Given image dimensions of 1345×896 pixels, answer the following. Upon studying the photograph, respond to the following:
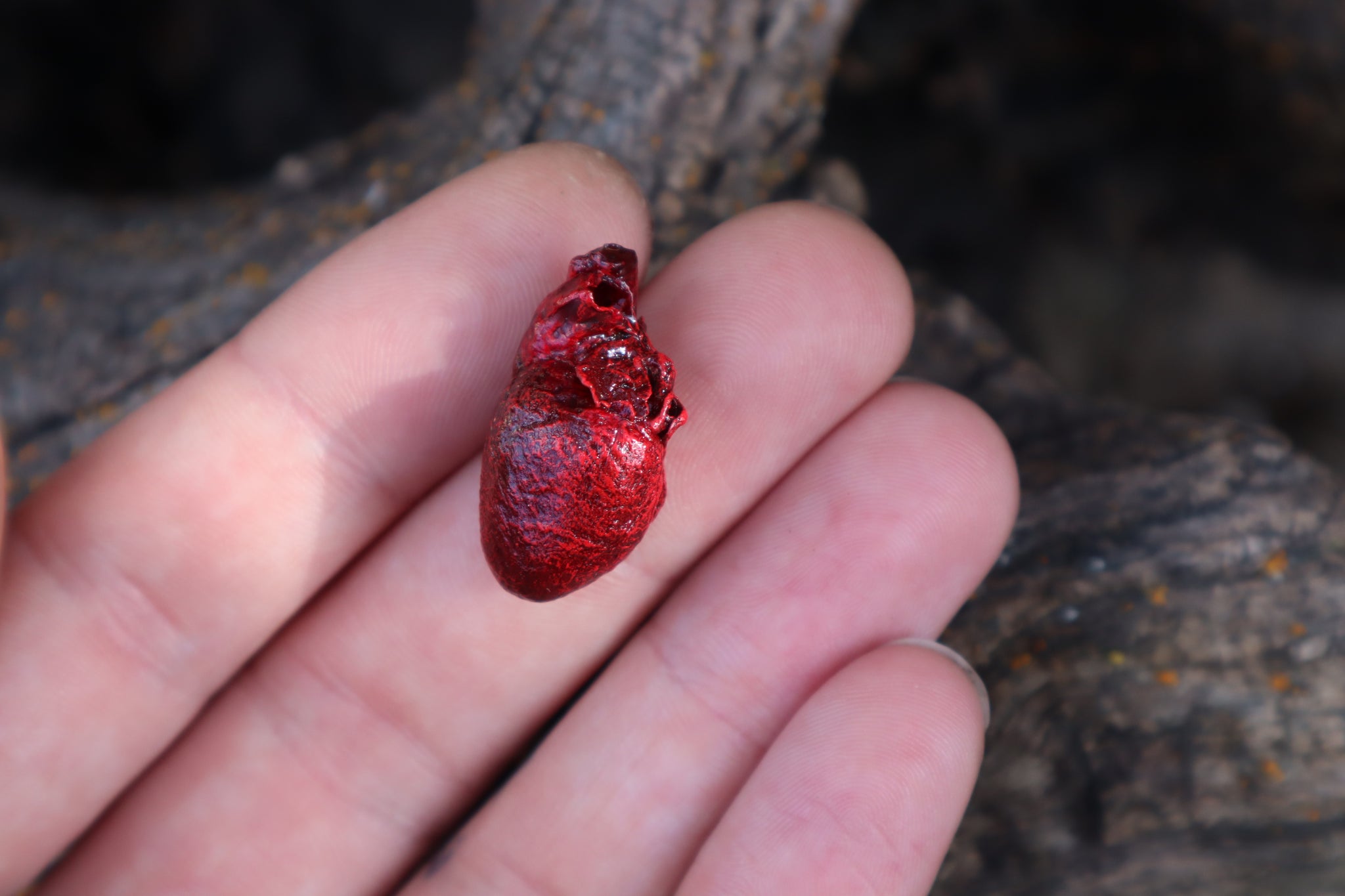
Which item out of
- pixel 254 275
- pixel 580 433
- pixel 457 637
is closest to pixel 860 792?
pixel 580 433

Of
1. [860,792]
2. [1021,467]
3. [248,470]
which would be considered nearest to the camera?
[860,792]

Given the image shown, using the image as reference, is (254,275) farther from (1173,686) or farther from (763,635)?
(1173,686)

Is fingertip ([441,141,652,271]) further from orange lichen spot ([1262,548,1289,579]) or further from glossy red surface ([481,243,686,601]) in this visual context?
orange lichen spot ([1262,548,1289,579])

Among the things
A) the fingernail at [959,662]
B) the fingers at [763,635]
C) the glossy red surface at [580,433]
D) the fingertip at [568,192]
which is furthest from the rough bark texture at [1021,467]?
the glossy red surface at [580,433]

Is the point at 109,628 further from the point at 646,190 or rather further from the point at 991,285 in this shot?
the point at 991,285

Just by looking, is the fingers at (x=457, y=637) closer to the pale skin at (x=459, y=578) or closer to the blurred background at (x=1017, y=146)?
the pale skin at (x=459, y=578)

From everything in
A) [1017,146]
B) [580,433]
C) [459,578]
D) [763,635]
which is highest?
[580,433]

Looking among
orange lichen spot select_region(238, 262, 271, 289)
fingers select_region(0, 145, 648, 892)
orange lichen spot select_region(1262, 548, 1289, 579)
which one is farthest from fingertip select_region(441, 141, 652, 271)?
orange lichen spot select_region(1262, 548, 1289, 579)
